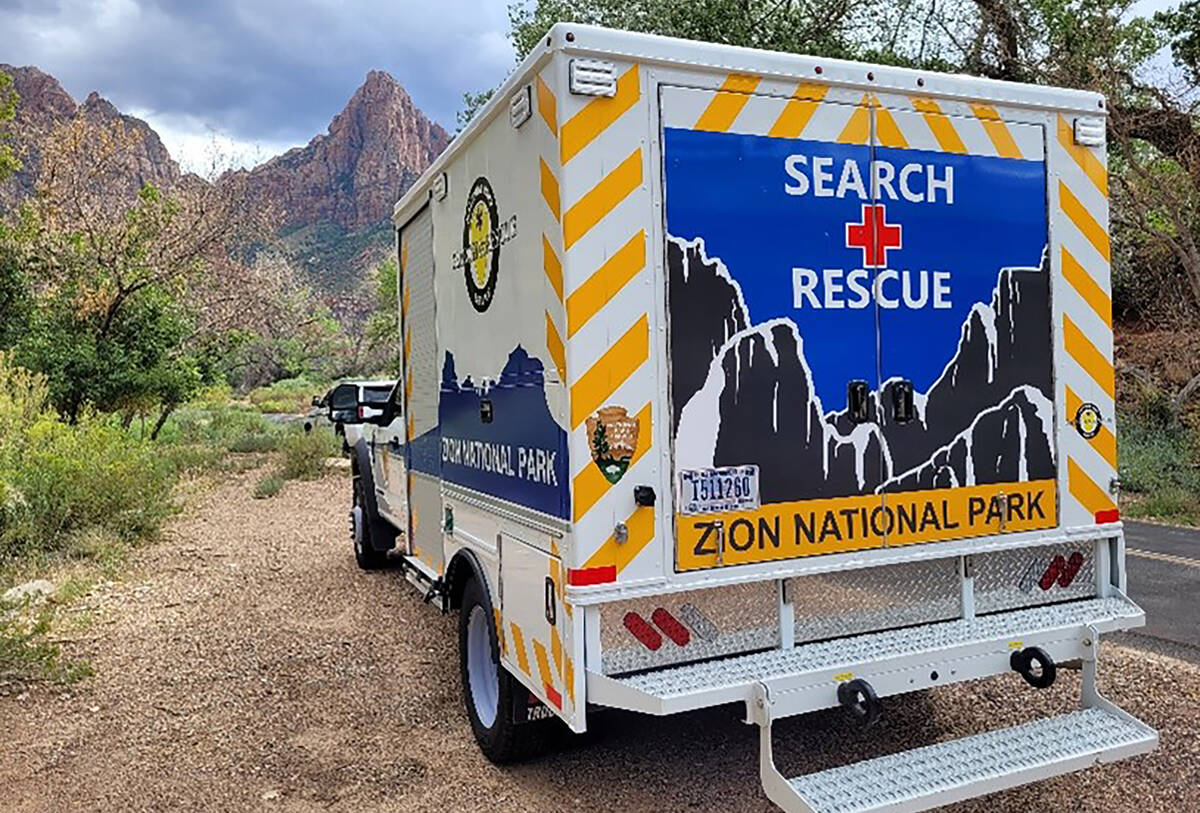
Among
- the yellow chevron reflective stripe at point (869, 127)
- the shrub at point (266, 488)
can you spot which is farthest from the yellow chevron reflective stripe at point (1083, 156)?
the shrub at point (266, 488)

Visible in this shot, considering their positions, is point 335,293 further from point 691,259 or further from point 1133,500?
point 691,259

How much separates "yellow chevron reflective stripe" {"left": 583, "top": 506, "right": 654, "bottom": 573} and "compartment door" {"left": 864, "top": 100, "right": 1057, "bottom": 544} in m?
1.05

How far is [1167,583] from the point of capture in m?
7.77

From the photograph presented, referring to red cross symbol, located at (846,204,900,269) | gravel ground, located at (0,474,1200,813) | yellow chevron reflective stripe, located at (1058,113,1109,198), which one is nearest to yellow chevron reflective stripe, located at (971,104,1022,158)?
yellow chevron reflective stripe, located at (1058,113,1109,198)

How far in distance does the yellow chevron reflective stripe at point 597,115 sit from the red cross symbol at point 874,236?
1019 mm

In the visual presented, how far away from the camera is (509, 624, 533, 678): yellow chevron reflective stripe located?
396 cm

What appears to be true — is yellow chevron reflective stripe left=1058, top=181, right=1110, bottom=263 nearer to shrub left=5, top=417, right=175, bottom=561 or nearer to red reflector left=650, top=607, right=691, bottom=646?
red reflector left=650, top=607, right=691, bottom=646

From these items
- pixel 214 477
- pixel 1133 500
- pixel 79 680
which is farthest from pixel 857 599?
pixel 214 477

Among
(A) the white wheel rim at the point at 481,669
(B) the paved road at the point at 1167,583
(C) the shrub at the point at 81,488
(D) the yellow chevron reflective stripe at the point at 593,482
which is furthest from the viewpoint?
(C) the shrub at the point at 81,488

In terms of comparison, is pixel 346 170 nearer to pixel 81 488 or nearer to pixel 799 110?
pixel 81 488

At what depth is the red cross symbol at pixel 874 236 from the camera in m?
3.87

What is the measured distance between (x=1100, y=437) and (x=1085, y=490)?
Result: 25cm

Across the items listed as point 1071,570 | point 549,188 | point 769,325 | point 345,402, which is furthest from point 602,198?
point 345,402

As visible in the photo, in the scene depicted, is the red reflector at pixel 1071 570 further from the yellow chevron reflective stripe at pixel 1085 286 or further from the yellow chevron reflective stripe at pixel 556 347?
the yellow chevron reflective stripe at pixel 556 347
